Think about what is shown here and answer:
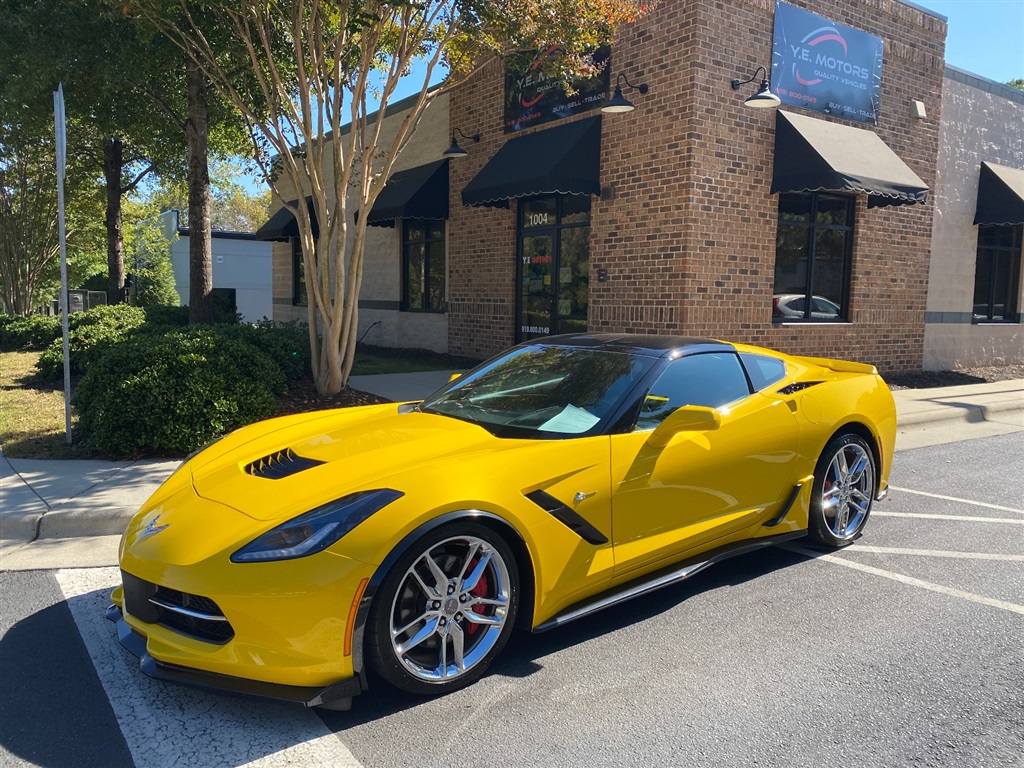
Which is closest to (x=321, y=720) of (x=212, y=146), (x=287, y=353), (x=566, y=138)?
(x=287, y=353)

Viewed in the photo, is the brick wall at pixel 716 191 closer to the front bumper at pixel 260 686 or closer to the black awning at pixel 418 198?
the black awning at pixel 418 198

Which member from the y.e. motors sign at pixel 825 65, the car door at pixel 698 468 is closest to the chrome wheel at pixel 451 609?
the car door at pixel 698 468

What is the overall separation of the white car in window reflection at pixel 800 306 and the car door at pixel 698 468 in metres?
7.26

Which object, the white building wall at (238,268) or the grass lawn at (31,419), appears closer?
the grass lawn at (31,419)

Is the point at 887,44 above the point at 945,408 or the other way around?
above

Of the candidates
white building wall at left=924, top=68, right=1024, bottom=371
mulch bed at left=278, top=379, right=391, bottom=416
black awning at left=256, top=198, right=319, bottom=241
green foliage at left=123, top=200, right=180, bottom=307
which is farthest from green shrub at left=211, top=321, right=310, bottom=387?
green foliage at left=123, top=200, right=180, bottom=307

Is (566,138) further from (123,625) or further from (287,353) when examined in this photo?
(123,625)

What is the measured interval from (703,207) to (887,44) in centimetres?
518

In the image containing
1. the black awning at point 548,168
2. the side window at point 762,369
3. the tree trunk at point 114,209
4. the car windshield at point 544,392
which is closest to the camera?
the car windshield at point 544,392

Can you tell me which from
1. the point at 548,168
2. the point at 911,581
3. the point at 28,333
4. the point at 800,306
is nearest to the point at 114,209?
the point at 28,333

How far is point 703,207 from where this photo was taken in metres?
10.1

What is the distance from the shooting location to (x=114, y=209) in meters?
18.3

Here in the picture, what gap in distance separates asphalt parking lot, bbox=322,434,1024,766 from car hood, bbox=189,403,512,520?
0.86 metres

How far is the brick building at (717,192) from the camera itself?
33.2ft
